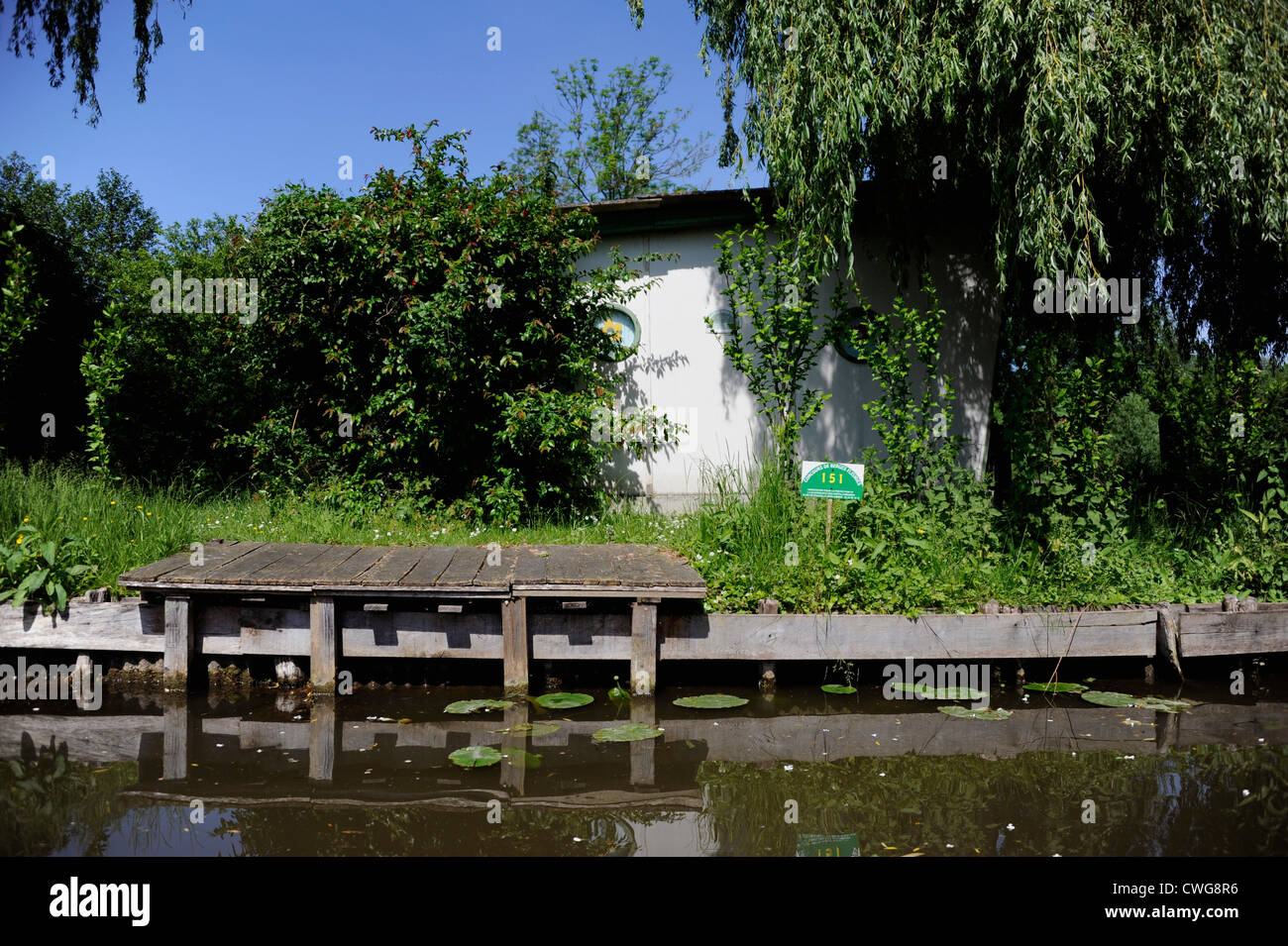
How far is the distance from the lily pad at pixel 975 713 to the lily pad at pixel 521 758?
276cm

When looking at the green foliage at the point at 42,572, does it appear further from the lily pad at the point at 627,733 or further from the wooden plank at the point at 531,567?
the lily pad at the point at 627,733

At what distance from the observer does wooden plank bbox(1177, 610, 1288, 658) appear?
6.13 m

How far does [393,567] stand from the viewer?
19.7 ft

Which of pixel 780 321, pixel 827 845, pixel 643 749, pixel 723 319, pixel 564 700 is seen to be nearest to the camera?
pixel 827 845

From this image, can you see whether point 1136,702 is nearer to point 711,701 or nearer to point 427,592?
point 711,701

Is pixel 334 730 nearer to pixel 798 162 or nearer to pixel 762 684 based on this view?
pixel 762 684

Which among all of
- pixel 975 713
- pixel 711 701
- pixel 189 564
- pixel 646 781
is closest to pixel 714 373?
pixel 711 701

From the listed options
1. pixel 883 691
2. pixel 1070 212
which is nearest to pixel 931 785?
pixel 883 691

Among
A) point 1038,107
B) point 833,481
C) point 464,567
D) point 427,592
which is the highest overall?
point 1038,107

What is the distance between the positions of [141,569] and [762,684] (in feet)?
14.5

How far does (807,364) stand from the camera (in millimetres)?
8102

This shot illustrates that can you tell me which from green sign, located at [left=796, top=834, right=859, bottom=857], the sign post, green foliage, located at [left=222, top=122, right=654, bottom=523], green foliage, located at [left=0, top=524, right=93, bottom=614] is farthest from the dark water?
green foliage, located at [left=222, top=122, right=654, bottom=523]

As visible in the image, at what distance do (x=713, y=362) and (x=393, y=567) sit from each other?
4.42m

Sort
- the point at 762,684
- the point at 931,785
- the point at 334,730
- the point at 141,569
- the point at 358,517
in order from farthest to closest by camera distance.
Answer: the point at 358,517
the point at 762,684
the point at 141,569
the point at 334,730
the point at 931,785
